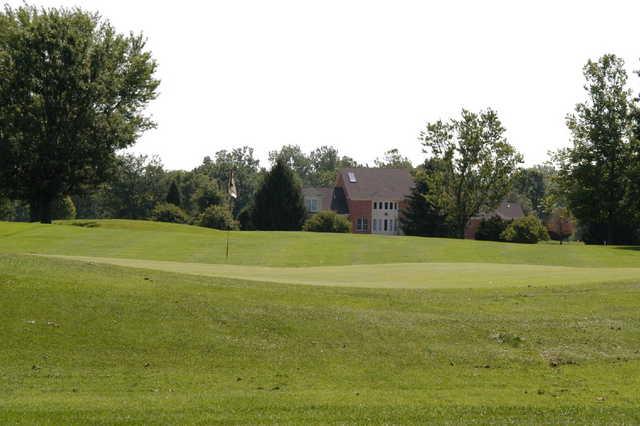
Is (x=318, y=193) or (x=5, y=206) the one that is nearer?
(x=5, y=206)

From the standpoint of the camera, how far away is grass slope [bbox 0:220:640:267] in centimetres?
3994

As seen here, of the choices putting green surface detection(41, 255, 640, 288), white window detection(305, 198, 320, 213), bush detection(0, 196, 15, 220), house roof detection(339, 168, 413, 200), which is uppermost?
house roof detection(339, 168, 413, 200)

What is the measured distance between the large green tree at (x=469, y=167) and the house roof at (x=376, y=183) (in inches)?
962

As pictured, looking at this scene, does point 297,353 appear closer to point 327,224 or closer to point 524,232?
point 524,232

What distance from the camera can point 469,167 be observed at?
8619 centimetres

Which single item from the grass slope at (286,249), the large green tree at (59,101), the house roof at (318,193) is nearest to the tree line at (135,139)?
the large green tree at (59,101)

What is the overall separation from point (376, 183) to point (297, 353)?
329 ft

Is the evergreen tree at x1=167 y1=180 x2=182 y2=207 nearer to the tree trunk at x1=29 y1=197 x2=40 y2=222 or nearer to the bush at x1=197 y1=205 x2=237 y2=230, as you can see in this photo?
the bush at x1=197 y1=205 x2=237 y2=230

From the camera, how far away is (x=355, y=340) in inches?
605

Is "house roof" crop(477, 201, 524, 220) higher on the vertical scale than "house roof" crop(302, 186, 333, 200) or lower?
lower

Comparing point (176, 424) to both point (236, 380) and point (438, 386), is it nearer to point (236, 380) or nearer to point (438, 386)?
point (236, 380)

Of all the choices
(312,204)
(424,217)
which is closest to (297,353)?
(424,217)

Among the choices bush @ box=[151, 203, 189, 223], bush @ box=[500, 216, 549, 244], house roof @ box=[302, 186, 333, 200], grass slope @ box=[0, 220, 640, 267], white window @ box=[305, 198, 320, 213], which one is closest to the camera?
grass slope @ box=[0, 220, 640, 267]

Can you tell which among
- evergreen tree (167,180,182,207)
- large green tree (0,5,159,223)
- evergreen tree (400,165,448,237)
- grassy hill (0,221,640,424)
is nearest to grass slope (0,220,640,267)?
large green tree (0,5,159,223)
